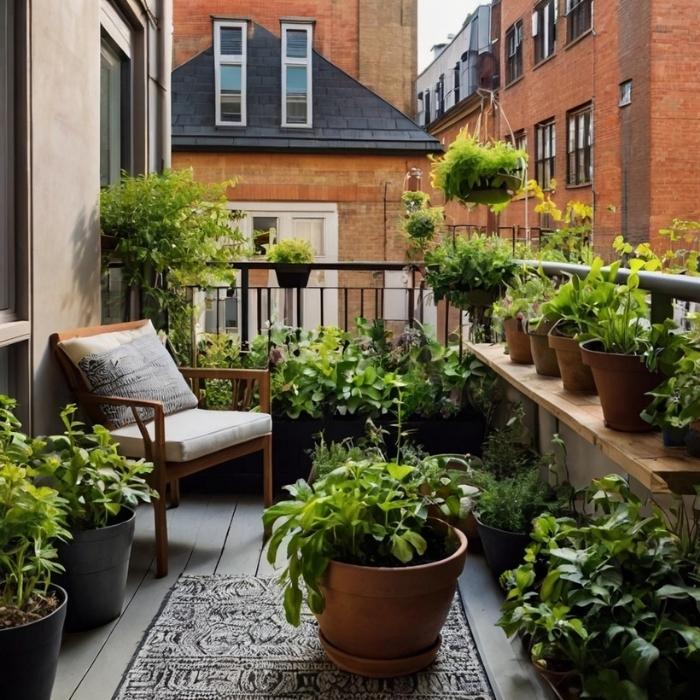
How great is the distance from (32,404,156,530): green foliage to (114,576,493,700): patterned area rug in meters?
0.38

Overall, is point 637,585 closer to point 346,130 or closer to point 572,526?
point 572,526

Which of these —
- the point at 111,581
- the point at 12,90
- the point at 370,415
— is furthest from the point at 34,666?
the point at 370,415

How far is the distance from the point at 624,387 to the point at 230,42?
404 inches

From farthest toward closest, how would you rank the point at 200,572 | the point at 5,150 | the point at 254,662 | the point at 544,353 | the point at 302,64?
the point at 302,64, the point at 200,572, the point at 544,353, the point at 5,150, the point at 254,662

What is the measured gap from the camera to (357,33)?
41.3ft

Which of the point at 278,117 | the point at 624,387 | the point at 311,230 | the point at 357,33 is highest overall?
the point at 357,33

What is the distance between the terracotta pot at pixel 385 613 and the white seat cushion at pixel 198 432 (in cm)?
96

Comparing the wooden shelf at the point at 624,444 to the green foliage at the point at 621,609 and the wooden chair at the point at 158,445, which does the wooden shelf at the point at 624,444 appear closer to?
the green foliage at the point at 621,609

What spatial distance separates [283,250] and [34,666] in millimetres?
2952

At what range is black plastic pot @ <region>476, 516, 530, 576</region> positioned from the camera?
2.73 metres

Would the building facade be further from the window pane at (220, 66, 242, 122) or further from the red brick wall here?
the red brick wall

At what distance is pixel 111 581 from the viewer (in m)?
2.52

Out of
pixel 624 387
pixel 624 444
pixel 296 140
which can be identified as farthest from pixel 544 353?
pixel 296 140

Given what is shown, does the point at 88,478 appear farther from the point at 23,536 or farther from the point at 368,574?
the point at 368,574
